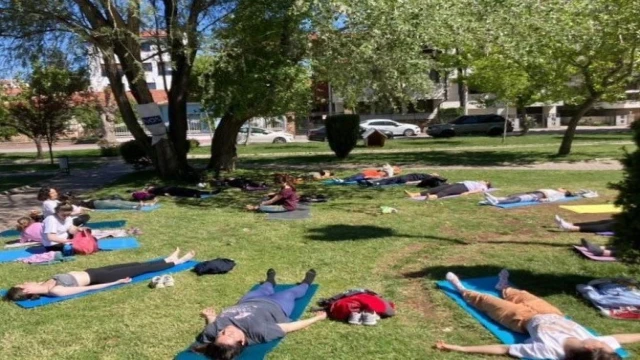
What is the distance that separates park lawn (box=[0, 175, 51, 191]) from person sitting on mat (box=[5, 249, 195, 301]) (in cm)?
1150

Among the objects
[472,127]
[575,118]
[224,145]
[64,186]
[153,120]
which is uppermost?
[153,120]

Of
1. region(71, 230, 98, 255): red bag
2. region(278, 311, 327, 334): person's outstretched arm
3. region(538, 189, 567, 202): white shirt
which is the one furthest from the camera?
region(538, 189, 567, 202): white shirt

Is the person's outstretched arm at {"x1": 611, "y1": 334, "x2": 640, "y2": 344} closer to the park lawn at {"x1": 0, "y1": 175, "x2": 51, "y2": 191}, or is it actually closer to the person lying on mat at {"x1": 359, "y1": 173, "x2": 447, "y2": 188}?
the person lying on mat at {"x1": 359, "y1": 173, "x2": 447, "y2": 188}

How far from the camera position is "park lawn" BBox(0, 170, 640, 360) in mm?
5152

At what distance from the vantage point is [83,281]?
21.9 ft

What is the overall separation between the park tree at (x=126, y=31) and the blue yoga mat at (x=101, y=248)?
5364 millimetres

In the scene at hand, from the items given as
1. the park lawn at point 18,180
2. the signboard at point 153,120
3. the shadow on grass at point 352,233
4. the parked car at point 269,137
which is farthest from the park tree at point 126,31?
the parked car at point 269,137

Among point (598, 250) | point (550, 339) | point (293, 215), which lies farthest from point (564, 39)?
point (550, 339)

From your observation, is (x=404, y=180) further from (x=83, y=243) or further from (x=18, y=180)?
(x=18, y=180)

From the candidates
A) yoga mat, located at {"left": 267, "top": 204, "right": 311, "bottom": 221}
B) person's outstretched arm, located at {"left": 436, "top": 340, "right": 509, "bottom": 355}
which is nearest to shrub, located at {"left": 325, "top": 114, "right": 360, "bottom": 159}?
yoga mat, located at {"left": 267, "top": 204, "right": 311, "bottom": 221}

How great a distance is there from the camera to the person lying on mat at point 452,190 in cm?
Answer: 1237

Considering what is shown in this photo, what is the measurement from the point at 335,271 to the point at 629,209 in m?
3.38

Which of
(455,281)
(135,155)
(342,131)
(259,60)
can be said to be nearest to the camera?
Answer: (455,281)

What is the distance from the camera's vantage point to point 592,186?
42.7 feet
